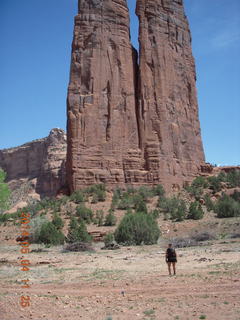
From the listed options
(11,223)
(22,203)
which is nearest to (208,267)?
(11,223)

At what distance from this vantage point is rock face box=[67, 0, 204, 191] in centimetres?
3500

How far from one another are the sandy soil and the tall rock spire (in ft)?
76.7

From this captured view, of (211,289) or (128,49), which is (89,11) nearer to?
(128,49)

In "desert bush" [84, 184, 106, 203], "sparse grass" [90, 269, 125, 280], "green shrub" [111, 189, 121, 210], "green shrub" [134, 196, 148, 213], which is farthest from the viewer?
"desert bush" [84, 184, 106, 203]

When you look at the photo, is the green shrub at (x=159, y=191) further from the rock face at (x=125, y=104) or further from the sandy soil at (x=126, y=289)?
the sandy soil at (x=126, y=289)

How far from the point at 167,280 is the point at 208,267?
2308mm

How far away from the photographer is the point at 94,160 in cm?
3462

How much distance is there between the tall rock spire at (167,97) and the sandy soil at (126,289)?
23.4 metres

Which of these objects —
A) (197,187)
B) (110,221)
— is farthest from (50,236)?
(197,187)

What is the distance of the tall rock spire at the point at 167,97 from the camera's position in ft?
122

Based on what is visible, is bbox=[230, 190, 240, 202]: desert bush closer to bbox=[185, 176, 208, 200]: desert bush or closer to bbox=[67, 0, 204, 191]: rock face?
bbox=[185, 176, 208, 200]: desert bush

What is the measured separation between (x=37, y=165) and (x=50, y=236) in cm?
6517

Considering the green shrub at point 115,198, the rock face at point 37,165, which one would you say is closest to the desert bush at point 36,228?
the green shrub at point 115,198

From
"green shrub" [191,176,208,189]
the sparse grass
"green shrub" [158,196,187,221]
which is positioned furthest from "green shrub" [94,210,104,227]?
the sparse grass
